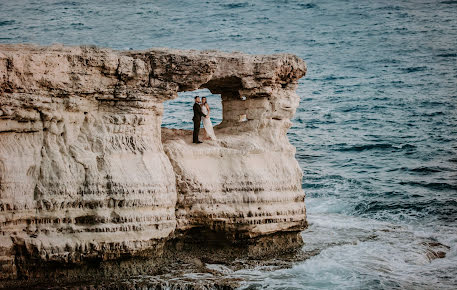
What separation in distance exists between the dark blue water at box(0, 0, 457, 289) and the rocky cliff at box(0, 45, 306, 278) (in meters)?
1.53

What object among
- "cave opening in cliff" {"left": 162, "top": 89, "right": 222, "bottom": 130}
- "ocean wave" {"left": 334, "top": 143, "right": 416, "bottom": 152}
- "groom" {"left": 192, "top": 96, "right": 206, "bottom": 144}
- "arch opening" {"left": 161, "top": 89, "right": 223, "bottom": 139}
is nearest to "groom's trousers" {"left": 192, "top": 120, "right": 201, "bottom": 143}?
"groom" {"left": 192, "top": 96, "right": 206, "bottom": 144}

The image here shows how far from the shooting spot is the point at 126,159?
11.8m

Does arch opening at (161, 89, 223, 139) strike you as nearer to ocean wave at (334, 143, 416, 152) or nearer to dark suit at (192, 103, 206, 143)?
ocean wave at (334, 143, 416, 152)

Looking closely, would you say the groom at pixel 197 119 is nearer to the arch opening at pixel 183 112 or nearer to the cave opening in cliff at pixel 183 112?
the arch opening at pixel 183 112

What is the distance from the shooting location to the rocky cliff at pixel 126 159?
10938 millimetres

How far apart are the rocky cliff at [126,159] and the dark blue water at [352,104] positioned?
153 cm

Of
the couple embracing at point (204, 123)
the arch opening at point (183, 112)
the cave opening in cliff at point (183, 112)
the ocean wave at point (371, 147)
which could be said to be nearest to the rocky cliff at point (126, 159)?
the couple embracing at point (204, 123)

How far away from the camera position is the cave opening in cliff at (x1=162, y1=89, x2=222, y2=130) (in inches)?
1054

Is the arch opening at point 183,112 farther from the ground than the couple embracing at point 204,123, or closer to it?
closer to it

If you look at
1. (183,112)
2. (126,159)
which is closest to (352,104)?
(183,112)

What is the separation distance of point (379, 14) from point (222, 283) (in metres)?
26.6

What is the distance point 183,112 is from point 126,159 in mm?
16715

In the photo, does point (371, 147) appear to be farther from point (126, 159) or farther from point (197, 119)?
point (126, 159)

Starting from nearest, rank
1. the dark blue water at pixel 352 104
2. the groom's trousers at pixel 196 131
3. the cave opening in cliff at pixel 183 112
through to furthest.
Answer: the groom's trousers at pixel 196 131, the dark blue water at pixel 352 104, the cave opening in cliff at pixel 183 112
